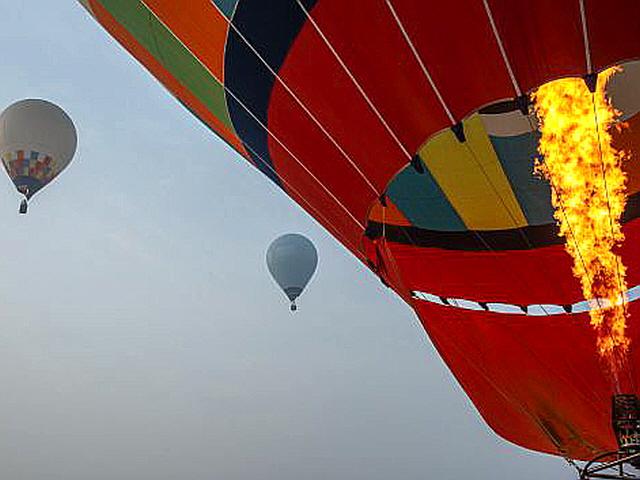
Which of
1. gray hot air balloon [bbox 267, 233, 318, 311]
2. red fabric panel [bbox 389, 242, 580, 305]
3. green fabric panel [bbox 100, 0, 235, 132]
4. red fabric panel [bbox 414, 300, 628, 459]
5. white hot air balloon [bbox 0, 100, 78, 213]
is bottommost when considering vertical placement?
red fabric panel [bbox 414, 300, 628, 459]

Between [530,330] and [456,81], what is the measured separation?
264cm

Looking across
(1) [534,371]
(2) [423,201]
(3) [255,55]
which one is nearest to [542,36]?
(3) [255,55]

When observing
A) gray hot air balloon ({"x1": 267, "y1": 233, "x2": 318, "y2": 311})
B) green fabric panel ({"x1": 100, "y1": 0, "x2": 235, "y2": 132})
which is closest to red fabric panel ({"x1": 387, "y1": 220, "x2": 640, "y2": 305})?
green fabric panel ({"x1": 100, "y1": 0, "x2": 235, "y2": 132})

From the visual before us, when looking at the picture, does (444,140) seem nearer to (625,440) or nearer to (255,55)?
(255,55)

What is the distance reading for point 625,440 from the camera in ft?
12.4

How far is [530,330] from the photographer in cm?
576

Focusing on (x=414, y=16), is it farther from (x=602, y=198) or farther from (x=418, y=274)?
(x=418, y=274)

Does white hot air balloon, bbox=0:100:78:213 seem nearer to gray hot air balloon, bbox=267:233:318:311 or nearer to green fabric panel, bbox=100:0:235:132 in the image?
gray hot air balloon, bbox=267:233:318:311

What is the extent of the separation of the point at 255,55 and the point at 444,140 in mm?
1504

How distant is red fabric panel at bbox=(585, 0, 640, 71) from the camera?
3396 millimetres

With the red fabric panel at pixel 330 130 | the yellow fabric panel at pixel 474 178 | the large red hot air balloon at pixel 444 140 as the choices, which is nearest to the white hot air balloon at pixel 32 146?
the large red hot air balloon at pixel 444 140

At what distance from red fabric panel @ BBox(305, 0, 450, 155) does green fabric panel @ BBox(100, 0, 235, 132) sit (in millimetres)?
1426

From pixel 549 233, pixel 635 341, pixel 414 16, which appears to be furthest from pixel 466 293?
pixel 414 16

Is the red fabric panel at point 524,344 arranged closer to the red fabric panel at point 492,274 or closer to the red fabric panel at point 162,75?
the red fabric panel at point 492,274
